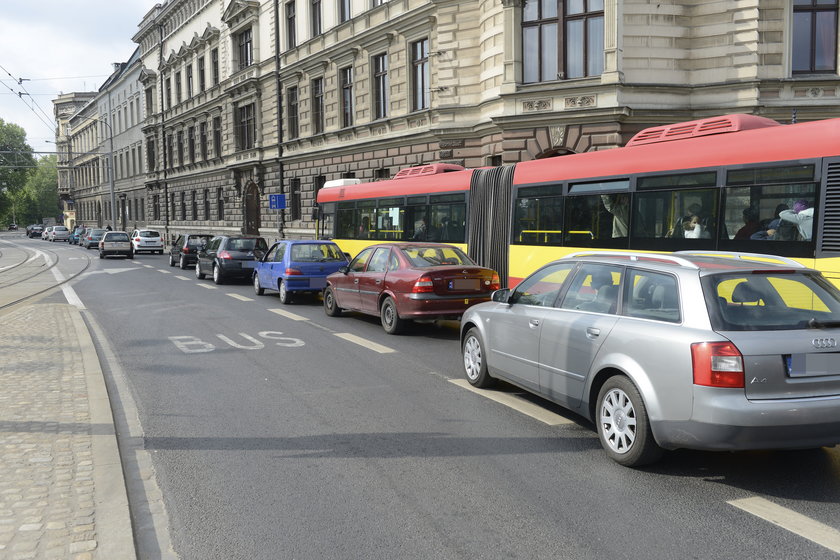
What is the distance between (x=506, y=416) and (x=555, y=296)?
3.79ft

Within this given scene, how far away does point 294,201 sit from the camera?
3753 cm

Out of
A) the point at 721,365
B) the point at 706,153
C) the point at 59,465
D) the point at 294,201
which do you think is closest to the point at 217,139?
the point at 294,201

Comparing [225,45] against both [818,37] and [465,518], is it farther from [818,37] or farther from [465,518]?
[465,518]

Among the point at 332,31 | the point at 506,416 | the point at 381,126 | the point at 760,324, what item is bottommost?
the point at 506,416

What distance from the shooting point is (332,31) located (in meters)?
32.3

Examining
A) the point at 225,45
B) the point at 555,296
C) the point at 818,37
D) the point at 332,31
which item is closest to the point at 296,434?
the point at 555,296

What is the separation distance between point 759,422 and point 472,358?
3.59 meters

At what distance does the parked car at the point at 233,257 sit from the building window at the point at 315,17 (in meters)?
15.0

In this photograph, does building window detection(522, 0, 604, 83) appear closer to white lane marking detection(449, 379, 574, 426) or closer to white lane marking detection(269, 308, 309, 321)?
white lane marking detection(269, 308, 309, 321)

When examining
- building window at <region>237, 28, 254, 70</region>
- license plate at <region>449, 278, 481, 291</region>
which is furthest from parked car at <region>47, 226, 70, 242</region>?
license plate at <region>449, 278, 481, 291</region>

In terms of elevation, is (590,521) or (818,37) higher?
(818,37)

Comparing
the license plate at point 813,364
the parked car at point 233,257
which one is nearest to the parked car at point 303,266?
the parked car at point 233,257

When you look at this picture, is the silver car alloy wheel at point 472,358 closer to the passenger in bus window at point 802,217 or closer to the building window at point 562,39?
the passenger in bus window at point 802,217

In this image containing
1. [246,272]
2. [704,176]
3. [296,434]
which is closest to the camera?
[296,434]
